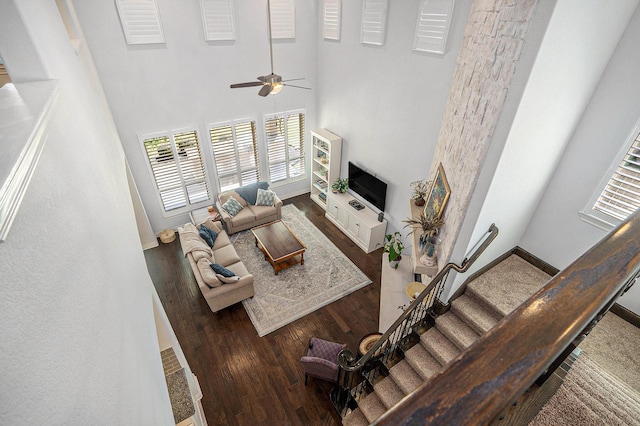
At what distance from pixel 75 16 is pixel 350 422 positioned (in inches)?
305

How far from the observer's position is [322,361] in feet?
14.4

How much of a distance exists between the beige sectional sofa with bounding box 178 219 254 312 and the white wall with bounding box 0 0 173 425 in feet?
10.5

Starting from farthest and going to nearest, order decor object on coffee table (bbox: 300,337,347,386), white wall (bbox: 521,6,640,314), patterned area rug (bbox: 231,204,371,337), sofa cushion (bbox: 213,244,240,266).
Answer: sofa cushion (bbox: 213,244,240,266) → patterned area rug (bbox: 231,204,371,337) → decor object on coffee table (bbox: 300,337,347,386) → white wall (bbox: 521,6,640,314)

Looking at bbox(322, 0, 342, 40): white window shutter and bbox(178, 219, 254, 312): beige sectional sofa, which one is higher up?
bbox(322, 0, 342, 40): white window shutter

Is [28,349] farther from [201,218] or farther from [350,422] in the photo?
[201,218]

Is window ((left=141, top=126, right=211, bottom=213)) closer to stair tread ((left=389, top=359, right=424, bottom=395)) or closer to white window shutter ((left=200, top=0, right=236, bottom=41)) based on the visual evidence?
white window shutter ((left=200, top=0, right=236, bottom=41))

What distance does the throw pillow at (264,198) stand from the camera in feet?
26.7

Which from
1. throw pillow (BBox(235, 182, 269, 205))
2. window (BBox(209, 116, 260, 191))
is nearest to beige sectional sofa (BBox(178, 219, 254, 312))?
throw pillow (BBox(235, 182, 269, 205))

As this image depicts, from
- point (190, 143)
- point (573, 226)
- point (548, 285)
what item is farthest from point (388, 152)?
point (548, 285)

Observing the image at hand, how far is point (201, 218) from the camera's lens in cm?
778

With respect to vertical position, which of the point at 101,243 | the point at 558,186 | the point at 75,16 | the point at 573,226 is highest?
the point at 75,16

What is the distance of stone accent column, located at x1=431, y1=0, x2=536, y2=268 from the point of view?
2.84 metres

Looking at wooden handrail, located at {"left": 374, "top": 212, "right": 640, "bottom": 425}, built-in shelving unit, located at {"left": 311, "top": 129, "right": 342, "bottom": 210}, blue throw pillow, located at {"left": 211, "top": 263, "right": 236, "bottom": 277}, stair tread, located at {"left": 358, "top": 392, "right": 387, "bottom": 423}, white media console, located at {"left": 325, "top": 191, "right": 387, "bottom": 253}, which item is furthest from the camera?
built-in shelving unit, located at {"left": 311, "top": 129, "right": 342, "bottom": 210}

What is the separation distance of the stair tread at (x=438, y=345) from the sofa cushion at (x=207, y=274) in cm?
365
